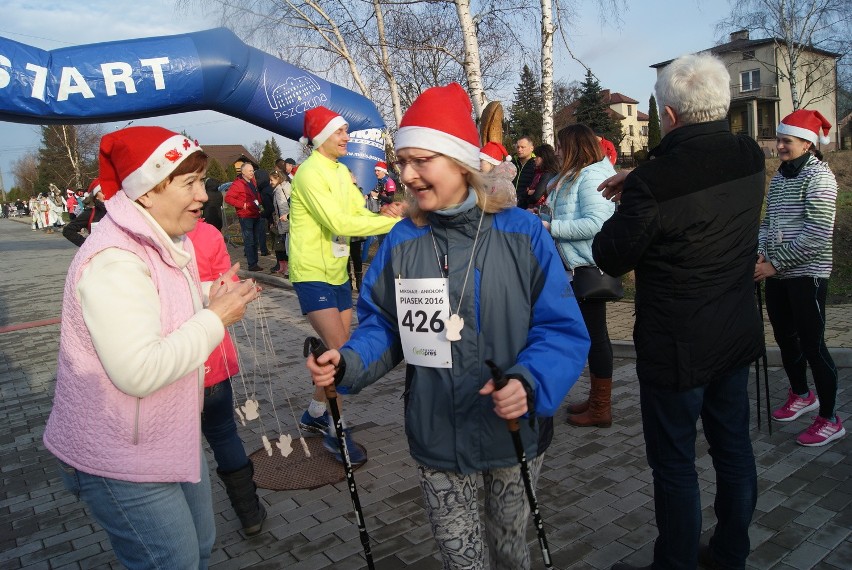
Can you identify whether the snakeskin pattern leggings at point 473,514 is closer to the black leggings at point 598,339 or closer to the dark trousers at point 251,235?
the black leggings at point 598,339

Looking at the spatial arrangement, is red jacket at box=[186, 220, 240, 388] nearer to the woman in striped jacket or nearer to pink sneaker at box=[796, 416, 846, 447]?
the woman in striped jacket

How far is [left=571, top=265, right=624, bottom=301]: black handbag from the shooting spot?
451cm

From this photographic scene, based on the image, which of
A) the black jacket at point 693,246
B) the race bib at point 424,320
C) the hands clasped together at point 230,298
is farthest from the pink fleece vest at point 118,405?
the black jacket at point 693,246

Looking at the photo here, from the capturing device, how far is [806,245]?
399 cm

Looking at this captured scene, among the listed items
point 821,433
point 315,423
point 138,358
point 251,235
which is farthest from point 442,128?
point 251,235

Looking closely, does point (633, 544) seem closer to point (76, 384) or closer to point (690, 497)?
point (690, 497)

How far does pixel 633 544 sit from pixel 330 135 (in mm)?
3084

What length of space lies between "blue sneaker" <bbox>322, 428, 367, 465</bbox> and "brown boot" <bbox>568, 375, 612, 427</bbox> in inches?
63.4

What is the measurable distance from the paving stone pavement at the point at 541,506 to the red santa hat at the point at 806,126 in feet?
6.49

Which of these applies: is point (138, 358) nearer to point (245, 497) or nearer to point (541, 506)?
point (245, 497)

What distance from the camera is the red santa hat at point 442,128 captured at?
7.62 ft

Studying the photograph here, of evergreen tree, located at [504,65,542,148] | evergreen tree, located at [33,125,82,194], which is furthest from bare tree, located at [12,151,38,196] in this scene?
evergreen tree, located at [504,65,542,148]

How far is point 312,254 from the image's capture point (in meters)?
4.36

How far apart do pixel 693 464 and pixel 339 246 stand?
2612 millimetres
